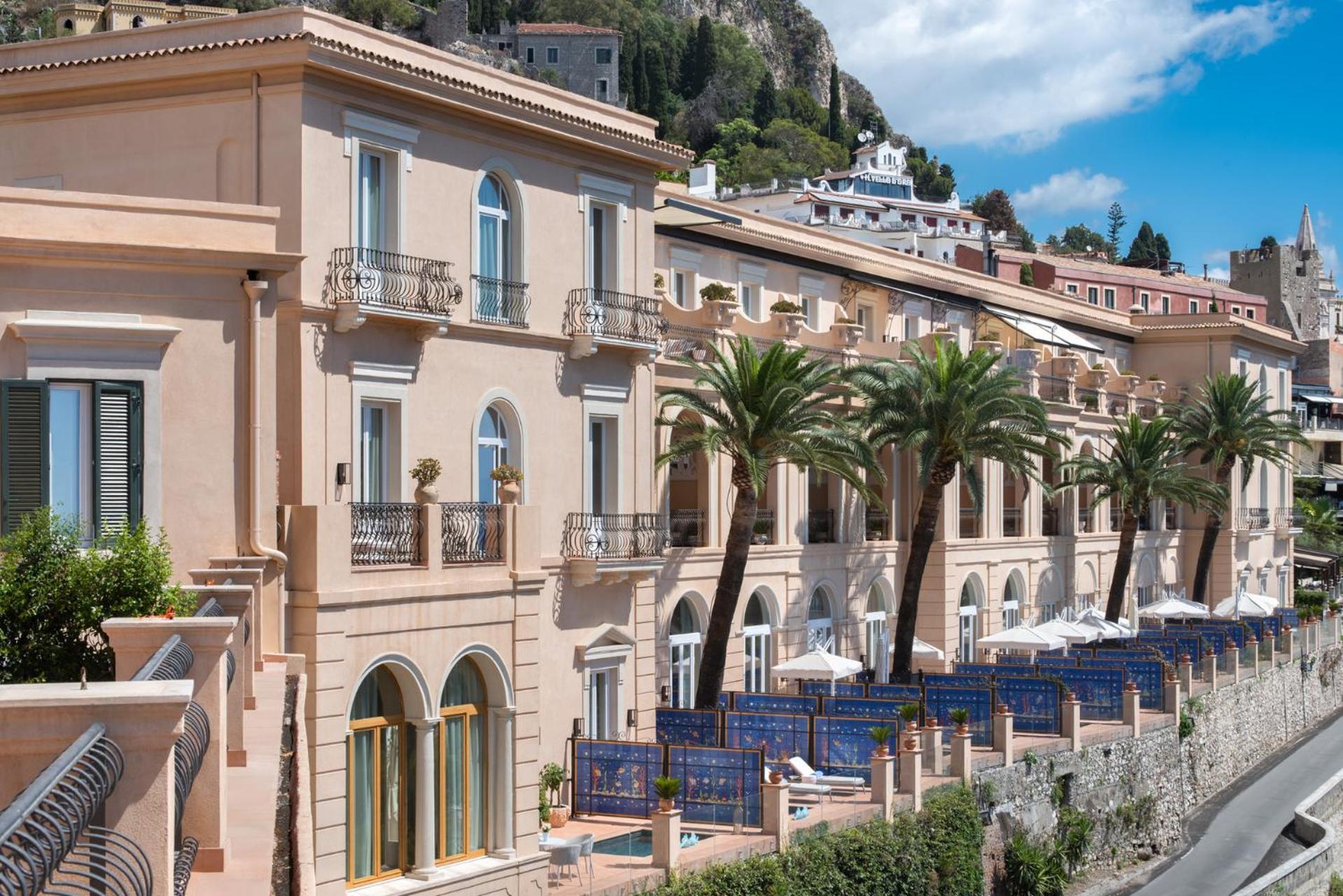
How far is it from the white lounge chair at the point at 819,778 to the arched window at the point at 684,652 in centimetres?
727

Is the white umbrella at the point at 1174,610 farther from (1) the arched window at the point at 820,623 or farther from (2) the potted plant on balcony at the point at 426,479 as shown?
(2) the potted plant on balcony at the point at 426,479

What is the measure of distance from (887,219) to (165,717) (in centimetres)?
11606

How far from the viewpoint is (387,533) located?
21969 mm

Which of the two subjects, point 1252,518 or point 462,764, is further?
point 1252,518

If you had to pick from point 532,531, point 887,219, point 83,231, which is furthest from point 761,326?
point 887,219

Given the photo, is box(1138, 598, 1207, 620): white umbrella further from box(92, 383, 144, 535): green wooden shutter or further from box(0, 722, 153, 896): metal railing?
box(0, 722, 153, 896): metal railing

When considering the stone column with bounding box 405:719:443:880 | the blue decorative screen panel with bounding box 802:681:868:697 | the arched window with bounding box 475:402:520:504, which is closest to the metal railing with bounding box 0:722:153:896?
the stone column with bounding box 405:719:443:880

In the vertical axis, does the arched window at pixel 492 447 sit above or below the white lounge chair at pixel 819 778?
above

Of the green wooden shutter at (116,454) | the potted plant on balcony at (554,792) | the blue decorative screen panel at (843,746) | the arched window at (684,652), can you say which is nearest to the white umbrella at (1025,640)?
the arched window at (684,652)

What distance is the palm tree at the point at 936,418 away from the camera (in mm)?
40125

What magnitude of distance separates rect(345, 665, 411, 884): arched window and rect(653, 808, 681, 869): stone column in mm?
3552

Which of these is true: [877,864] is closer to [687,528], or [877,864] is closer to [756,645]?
[687,528]

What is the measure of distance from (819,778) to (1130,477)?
28.9 metres

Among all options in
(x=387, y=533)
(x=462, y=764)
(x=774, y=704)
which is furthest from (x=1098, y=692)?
(x=387, y=533)
